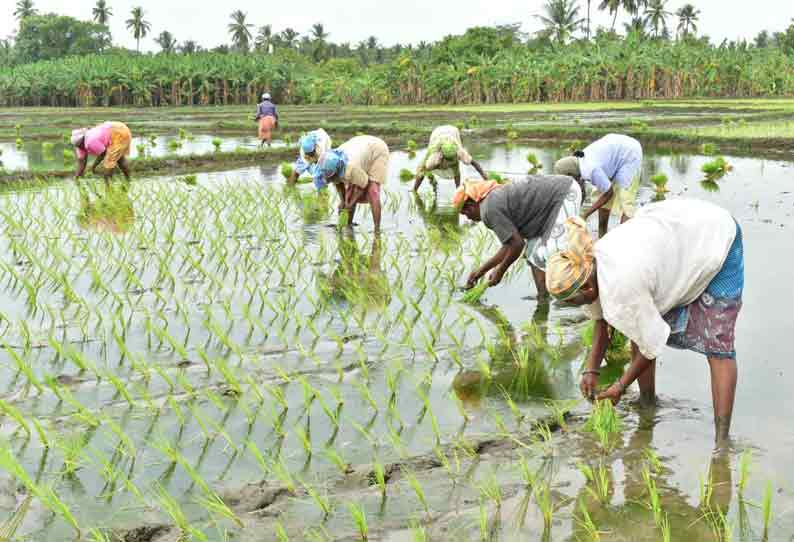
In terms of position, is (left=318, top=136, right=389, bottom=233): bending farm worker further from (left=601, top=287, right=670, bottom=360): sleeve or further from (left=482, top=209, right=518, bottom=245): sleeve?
(left=601, top=287, right=670, bottom=360): sleeve

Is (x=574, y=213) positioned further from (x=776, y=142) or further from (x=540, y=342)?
(x=776, y=142)

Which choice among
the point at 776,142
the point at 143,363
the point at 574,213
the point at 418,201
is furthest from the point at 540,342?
the point at 776,142

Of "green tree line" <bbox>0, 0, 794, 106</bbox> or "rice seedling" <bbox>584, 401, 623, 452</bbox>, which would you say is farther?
"green tree line" <bbox>0, 0, 794, 106</bbox>

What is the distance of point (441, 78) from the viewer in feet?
99.0

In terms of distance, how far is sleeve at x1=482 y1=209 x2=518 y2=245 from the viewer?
452 cm

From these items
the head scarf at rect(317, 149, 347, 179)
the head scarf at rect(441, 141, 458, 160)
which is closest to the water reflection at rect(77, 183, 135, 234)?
the head scarf at rect(317, 149, 347, 179)

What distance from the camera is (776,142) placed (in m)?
12.3

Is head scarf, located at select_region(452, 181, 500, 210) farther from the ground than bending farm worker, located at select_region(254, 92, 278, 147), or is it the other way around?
bending farm worker, located at select_region(254, 92, 278, 147)

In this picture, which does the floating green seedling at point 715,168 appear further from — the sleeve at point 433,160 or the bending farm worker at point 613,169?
the bending farm worker at point 613,169

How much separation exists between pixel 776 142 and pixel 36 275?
10361 millimetres

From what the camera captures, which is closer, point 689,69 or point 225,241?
point 225,241

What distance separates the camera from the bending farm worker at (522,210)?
4520mm

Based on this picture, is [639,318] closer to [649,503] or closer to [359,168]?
[649,503]

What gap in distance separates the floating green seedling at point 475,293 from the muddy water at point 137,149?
812cm
